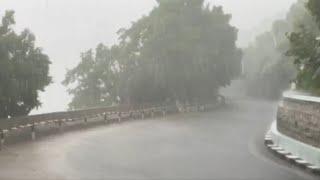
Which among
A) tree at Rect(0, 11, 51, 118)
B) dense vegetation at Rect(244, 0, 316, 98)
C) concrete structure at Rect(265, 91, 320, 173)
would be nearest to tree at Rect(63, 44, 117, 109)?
dense vegetation at Rect(244, 0, 316, 98)

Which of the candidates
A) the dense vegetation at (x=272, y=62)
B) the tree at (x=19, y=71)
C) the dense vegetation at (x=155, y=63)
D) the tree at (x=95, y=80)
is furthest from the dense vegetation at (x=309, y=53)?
the dense vegetation at (x=272, y=62)

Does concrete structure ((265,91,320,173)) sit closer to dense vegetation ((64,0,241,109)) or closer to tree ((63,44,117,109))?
dense vegetation ((64,0,241,109))

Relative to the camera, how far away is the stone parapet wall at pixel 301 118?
23750 mm

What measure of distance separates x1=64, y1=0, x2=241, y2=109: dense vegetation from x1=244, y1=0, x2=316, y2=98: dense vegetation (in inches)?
453

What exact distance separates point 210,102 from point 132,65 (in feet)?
40.6

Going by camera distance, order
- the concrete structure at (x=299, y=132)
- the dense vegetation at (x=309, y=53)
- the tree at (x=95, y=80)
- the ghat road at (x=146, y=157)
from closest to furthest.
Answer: the ghat road at (x=146, y=157), the concrete structure at (x=299, y=132), the dense vegetation at (x=309, y=53), the tree at (x=95, y=80)

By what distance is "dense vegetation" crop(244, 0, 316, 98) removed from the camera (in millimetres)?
86688

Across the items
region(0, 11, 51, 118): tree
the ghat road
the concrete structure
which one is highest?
region(0, 11, 51, 118): tree

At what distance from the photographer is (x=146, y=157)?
84.6ft

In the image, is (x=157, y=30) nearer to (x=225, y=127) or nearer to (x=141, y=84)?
(x=141, y=84)

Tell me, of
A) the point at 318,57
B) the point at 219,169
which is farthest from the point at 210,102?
the point at 219,169

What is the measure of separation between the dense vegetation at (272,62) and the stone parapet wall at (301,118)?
157ft

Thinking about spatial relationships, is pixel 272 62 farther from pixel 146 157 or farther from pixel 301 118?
pixel 146 157

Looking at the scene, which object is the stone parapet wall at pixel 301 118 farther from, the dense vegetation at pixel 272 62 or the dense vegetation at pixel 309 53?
the dense vegetation at pixel 272 62
